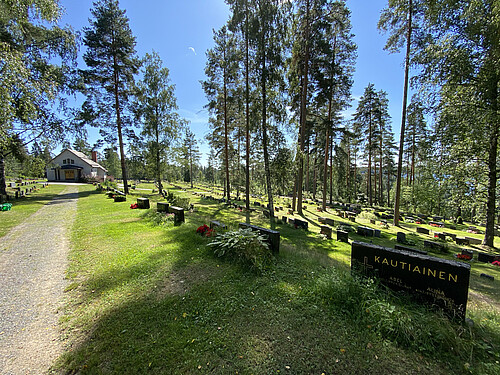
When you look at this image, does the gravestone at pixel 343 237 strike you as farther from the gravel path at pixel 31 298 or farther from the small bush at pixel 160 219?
the gravel path at pixel 31 298

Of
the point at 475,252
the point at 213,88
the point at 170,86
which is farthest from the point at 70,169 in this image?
the point at 475,252

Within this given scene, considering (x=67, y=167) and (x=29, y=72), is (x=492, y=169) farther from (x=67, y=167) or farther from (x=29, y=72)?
(x=67, y=167)

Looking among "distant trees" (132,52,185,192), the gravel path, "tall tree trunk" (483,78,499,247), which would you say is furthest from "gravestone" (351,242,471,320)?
"distant trees" (132,52,185,192)

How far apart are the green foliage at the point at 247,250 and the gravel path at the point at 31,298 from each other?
3207mm

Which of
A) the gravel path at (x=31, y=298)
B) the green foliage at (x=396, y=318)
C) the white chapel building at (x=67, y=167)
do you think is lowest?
the gravel path at (x=31, y=298)

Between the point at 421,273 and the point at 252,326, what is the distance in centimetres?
321

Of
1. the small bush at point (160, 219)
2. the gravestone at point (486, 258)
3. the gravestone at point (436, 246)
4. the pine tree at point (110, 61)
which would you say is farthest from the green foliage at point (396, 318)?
the pine tree at point (110, 61)

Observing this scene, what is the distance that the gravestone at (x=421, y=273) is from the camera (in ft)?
10.3

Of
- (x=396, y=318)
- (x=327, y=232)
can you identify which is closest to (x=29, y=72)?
(x=396, y=318)

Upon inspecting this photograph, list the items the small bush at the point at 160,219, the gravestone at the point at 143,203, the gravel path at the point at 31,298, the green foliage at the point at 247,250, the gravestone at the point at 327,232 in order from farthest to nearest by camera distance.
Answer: the gravestone at the point at 143,203, the gravestone at the point at 327,232, the small bush at the point at 160,219, the green foliage at the point at 247,250, the gravel path at the point at 31,298

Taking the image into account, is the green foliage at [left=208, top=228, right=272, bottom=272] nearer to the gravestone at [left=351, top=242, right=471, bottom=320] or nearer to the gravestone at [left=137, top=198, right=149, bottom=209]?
the gravestone at [left=351, top=242, right=471, bottom=320]

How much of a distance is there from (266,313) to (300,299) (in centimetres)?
73

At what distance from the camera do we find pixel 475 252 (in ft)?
31.0

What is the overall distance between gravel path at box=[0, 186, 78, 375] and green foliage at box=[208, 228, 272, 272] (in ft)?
10.5
